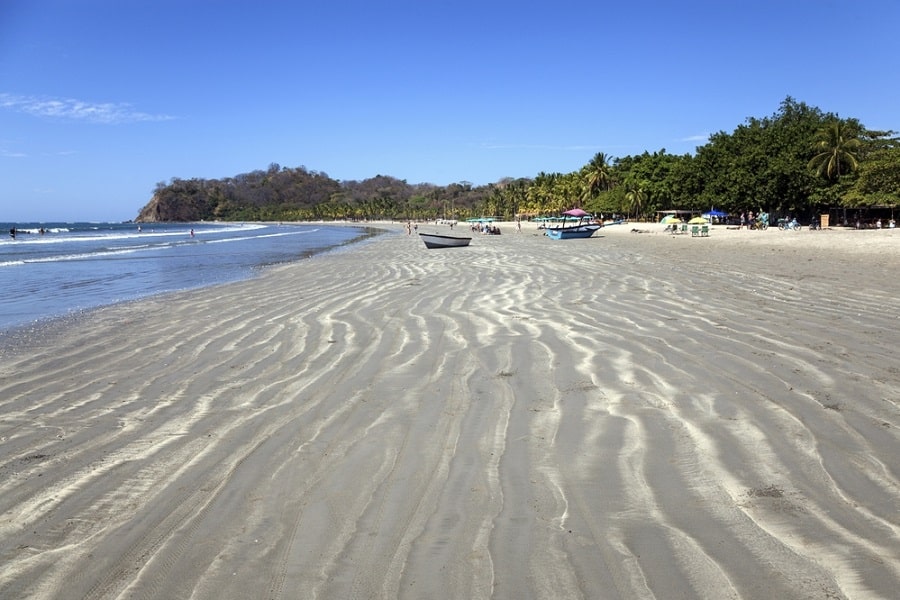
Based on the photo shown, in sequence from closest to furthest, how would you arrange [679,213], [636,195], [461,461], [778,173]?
[461,461] < [778,173] < [679,213] < [636,195]

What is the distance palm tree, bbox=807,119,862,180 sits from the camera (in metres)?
49.8

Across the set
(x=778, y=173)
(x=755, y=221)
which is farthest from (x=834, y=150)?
(x=755, y=221)

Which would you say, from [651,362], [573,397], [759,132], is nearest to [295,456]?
[573,397]

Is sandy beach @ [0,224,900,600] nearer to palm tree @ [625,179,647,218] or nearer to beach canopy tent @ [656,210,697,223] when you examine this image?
beach canopy tent @ [656,210,697,223]

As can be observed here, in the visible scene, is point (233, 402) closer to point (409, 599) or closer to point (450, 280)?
point (409, 599)

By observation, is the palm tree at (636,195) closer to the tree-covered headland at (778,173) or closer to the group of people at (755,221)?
the tree-covered headland at (778,173)

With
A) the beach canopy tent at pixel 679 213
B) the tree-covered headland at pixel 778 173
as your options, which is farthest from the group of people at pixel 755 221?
the beach canopy tent at pixel 679 213

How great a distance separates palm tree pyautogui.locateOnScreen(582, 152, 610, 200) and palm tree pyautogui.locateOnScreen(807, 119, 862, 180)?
1702 inches

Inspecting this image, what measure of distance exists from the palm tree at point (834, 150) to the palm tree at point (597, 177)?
43.2m

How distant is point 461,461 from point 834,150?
55523 mm

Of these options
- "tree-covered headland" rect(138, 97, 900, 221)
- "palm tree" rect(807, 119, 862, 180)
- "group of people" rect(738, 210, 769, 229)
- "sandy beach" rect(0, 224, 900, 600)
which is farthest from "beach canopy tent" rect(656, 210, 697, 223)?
"sandy beach" rect(0, 224, 900, 600)

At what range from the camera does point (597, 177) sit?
95.1 m

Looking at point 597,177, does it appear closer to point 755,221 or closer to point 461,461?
point 755,221

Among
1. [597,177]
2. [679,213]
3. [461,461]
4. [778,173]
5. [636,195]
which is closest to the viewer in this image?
[461,461]
